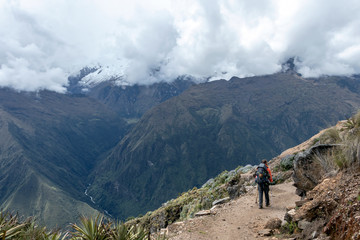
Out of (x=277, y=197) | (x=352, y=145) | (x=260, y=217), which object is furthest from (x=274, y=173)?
(x=352, y=145)

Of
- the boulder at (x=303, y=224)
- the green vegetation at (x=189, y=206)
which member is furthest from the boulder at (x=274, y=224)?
the green vegetation at (x=189, y=206)

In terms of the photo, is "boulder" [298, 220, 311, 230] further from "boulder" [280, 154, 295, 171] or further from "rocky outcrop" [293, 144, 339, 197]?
"boulder" [280, 154, 295, 171]

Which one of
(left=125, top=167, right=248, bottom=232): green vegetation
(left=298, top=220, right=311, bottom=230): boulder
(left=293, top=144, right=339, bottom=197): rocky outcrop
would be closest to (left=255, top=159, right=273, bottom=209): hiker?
(left=293, top=144, right=339, bottom=197): rocky outcrop

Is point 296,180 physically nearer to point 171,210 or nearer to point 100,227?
point 100,227

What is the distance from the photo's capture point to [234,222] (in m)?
14.1

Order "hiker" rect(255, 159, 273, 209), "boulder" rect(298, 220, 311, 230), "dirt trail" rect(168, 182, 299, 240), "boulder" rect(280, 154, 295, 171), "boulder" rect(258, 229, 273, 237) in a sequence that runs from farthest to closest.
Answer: "boulder" rect(280, 154, 295, 171), "hiker" rect(255, 159, 273, 209), "dirt trail" rect(168, 182, 299, 240), "boulder" rect(258, 229, 273, 237), "boulder" rect(298, 220, 311, 230)

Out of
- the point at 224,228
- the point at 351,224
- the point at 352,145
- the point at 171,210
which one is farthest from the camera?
the point at 171,210

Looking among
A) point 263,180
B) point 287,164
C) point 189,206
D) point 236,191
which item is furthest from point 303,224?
point 189,206

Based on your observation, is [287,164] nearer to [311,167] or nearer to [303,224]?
[311,167]

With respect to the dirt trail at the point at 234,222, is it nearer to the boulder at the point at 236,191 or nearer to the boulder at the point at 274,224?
the boulder at the point at 274,224

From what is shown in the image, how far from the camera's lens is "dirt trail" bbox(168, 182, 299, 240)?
12.6 metres

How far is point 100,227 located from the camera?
908cm

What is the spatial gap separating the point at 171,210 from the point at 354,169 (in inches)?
1038

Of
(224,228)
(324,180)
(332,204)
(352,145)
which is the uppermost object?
(352,145)
